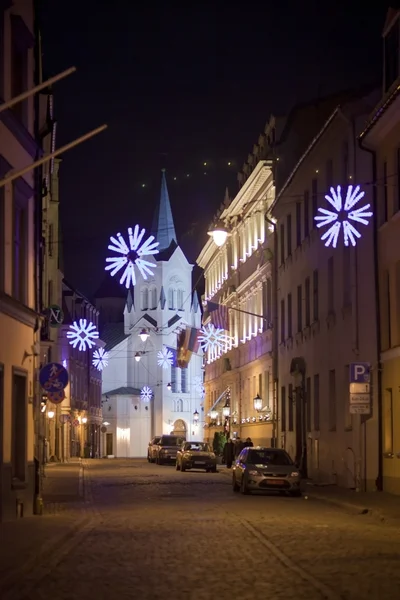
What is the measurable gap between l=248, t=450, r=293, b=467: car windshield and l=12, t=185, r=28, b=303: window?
11691mm

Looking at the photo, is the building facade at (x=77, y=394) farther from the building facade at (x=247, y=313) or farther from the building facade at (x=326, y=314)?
the building facade at (x=326, y=314)

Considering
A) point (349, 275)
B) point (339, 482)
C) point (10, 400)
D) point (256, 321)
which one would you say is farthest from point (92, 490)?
point (256, 321)

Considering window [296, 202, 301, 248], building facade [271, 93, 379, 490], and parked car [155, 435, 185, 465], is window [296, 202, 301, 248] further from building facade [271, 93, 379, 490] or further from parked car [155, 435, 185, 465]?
parked car [155, 435, 185, 465]

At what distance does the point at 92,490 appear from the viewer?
35406 millimetres

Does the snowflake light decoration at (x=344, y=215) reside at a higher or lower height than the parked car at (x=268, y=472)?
higher

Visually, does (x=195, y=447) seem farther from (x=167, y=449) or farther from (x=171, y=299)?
(x=171, y=299)

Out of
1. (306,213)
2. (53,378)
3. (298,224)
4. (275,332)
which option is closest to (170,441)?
(275,332)

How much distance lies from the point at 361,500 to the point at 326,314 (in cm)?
1141

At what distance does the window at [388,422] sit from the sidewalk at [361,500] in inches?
50.6

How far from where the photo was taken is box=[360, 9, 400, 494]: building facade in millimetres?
29016

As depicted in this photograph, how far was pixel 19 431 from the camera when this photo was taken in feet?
72.4

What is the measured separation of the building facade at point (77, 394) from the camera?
7512cm

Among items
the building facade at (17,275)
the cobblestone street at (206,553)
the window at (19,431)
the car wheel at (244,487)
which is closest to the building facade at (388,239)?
the cobblestone street at (206,553)

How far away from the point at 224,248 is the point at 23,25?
4650cm
